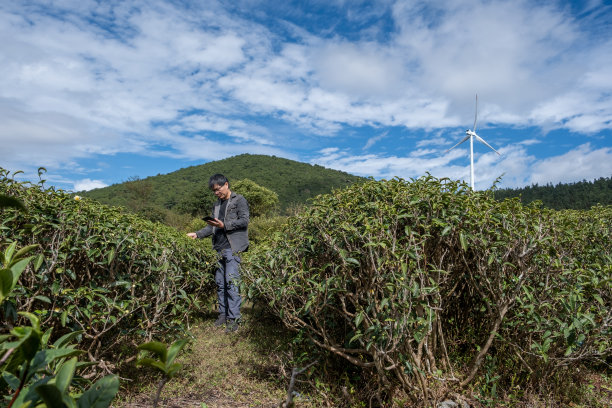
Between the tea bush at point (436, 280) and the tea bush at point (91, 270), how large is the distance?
130 cm

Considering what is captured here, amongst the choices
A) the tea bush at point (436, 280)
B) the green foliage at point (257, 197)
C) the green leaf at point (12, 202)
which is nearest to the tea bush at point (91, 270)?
the tea bush at point (436, 280)

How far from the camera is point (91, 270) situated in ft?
12.0

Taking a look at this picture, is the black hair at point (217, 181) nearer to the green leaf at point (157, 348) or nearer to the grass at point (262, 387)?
the grass at point (262, 387)

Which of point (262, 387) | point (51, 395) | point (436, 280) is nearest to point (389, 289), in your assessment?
point (436, 280)

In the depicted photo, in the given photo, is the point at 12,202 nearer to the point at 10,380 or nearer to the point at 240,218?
the point at 10,380

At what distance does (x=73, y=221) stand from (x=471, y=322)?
13.2 feet

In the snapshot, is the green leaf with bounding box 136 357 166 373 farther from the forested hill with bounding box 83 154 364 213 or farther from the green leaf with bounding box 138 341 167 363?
the forested hill with bounding box 83 154 364 213

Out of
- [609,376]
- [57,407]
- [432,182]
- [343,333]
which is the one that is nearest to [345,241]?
[432,182]

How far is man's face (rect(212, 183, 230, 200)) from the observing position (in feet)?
19.5

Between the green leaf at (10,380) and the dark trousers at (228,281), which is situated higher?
the green leaf at (10,380)

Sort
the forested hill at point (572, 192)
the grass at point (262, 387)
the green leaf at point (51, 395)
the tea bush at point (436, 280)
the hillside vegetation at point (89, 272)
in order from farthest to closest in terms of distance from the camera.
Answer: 1. the forested hill at point (572, 192)
2. the grass at point (262, 387)
3. the hillside vegetation at point (89, 272)
4. the tea bush at point (436, 280)
5. the green leaf at point (51, 395)

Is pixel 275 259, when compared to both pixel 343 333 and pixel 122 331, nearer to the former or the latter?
pixel 343 333

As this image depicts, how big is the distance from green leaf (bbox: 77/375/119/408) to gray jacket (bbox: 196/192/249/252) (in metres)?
5.06

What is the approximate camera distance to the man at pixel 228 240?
5793 mm
